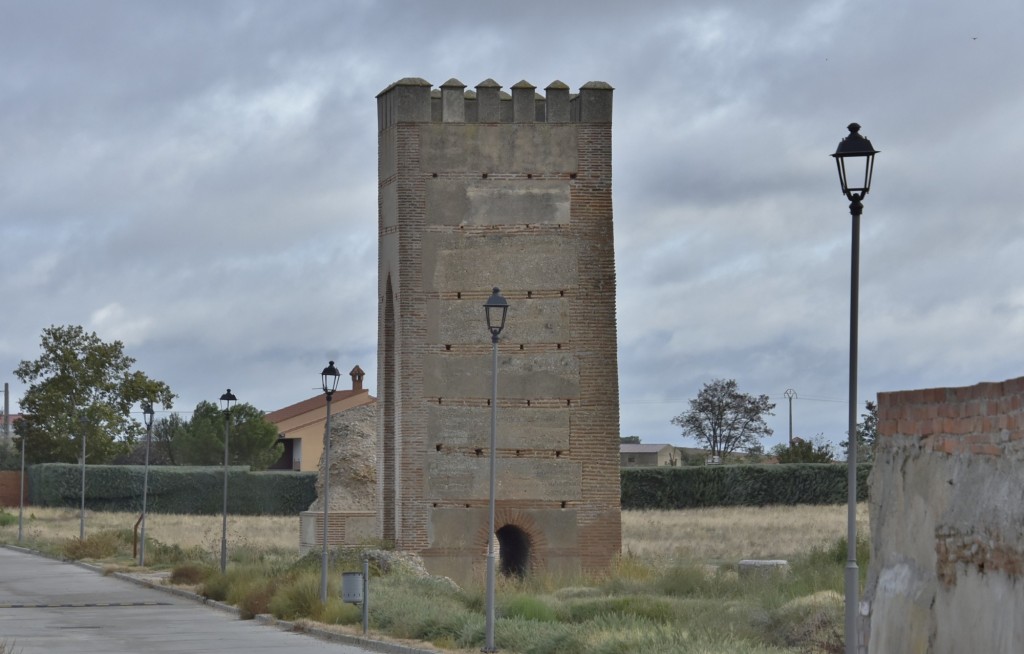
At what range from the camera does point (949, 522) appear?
41.7ft

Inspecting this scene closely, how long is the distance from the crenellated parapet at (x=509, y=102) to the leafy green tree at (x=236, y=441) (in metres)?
58.1

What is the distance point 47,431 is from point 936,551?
238 ft

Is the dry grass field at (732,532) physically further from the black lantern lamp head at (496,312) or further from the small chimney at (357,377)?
the small chimney at (357,377)

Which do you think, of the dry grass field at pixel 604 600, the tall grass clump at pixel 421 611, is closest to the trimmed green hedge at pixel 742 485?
the dry grass field at pixel 604 600

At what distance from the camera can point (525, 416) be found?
3450cm

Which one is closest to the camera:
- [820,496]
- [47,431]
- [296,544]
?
[296,544]

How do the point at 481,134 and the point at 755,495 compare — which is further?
the point at 755,495

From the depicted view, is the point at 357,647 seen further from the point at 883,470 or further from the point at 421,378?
the point at 421,378

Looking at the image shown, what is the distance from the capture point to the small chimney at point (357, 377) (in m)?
92.8

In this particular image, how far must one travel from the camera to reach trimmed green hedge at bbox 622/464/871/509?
221ft

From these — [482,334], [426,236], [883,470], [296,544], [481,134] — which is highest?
[481,134]

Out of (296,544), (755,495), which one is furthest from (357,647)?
(755,495)

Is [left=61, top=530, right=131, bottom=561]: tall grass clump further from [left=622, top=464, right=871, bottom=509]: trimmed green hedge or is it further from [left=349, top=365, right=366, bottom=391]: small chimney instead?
[left=349, top=365, right=366, bottom=391]: small chimney

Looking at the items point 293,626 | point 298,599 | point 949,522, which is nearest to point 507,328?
point 298,599
